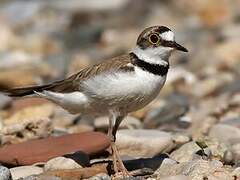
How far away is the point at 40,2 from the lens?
21.7 m

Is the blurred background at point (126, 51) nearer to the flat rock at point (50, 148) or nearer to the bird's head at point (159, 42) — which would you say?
the flat rock at point (50, 148)

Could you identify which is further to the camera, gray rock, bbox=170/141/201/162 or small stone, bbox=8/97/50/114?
small stone, bbox=8/97/50/114

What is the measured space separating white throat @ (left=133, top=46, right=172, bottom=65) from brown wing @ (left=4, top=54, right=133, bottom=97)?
14cm

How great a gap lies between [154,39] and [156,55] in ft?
0.47

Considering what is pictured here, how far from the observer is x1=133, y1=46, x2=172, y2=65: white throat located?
659 centimetres

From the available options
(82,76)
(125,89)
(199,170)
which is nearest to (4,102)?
(82,76)

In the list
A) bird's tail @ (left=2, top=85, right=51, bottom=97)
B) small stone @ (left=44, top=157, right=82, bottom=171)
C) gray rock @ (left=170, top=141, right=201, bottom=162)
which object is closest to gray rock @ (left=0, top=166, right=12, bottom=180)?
small stone @ (left=44, top=157, right=82, bottom=171)

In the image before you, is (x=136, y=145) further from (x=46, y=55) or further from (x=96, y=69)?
(x=46, y=55)

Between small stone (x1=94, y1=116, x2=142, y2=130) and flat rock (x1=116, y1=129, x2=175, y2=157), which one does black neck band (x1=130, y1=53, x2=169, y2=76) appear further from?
small stone (x1=94, y1=116, x2=142, y2=130)

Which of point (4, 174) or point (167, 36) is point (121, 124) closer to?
point (167, 36)

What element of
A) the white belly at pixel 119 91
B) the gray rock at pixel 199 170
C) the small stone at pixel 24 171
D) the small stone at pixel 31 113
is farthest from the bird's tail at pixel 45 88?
the small stone at pixel 31 113

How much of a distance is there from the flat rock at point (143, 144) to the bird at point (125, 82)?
66 centimetres

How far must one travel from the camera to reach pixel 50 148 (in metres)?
7.36

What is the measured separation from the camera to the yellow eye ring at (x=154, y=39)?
21.8 feet
